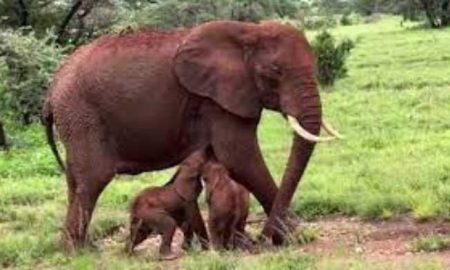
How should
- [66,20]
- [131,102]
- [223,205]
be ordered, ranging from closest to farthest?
1. [223,205]
2. [131,102]
3. [66,20]

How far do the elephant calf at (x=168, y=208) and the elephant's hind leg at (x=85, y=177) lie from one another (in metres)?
0.59

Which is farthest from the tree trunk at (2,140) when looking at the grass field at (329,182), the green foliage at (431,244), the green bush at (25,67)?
the green foliage at (431,244)

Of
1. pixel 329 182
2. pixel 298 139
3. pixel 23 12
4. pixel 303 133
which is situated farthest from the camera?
pixel 23 12

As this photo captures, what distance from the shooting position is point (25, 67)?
16.9 metres

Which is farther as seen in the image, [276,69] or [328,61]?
[328,61]

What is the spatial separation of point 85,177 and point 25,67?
336 inches

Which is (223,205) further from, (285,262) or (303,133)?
(285,262)

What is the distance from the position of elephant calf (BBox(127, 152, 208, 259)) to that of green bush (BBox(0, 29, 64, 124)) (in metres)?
8.77

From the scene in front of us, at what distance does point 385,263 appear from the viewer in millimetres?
7062

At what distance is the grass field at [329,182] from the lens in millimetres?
7879

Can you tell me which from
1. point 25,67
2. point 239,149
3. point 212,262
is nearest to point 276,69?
point 239,149

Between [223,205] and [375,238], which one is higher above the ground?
[223,205]

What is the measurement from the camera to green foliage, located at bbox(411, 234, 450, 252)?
25.2 ft

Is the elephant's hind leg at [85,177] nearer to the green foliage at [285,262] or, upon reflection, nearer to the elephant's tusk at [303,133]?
the elephant's tusk at [303,133]
